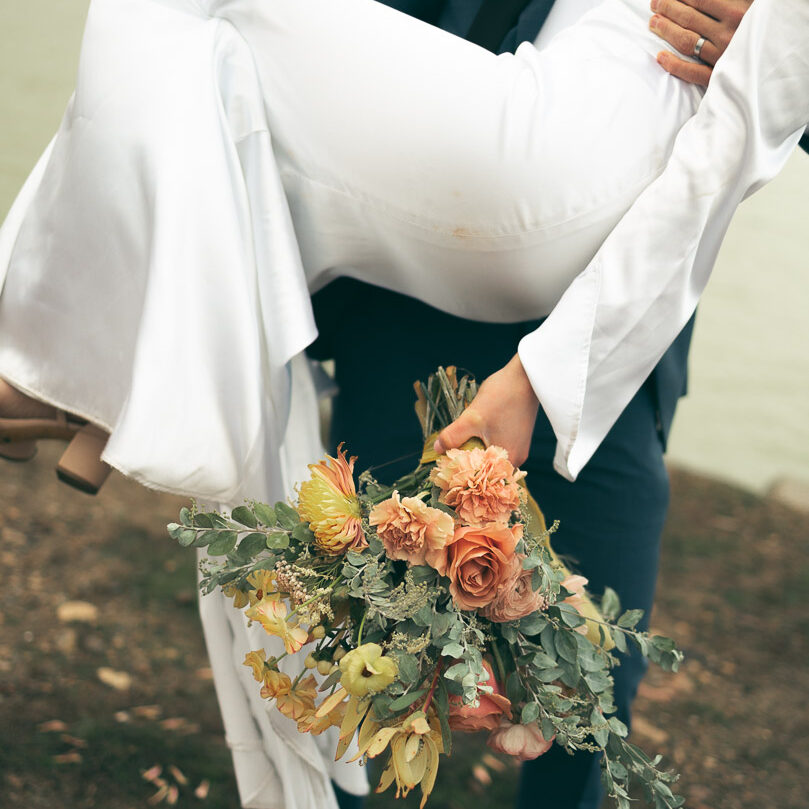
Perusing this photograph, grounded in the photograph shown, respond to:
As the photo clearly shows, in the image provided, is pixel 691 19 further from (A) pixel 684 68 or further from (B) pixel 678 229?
(B) pixel 678 229

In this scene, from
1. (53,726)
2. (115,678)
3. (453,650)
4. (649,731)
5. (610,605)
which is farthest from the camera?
(649,731)

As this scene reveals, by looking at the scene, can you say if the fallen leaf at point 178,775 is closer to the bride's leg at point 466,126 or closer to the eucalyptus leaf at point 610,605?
the eucalyptus leaf at point 610,605

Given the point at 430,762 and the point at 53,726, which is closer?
the point at 430,762

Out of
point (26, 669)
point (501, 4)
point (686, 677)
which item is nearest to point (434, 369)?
point (501, 4)

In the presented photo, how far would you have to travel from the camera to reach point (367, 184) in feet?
3.15

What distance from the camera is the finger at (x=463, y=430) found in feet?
3.04

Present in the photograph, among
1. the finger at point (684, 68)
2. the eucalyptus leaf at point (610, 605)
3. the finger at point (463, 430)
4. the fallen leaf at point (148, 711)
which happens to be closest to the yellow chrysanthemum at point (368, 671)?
the finger at point (463, 430)

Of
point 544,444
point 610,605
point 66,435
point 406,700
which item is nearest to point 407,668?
point 406,700

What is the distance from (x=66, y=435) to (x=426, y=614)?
25.3 inches

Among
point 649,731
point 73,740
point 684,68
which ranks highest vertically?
point 684,68

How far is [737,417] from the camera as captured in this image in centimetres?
419

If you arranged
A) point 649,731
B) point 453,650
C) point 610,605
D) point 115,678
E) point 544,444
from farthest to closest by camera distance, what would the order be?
1. point 649,731
2. point 115,678
3. point 544,444
4. point 610,605
5. point 453,650

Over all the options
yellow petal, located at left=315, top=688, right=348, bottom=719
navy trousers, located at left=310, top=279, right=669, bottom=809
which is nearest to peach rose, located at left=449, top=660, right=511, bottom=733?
yellow petal, located at left=315, top=688, right=348, bottom=719

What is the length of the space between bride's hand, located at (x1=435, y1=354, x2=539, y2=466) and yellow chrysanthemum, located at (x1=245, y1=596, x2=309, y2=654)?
9.0 inches
